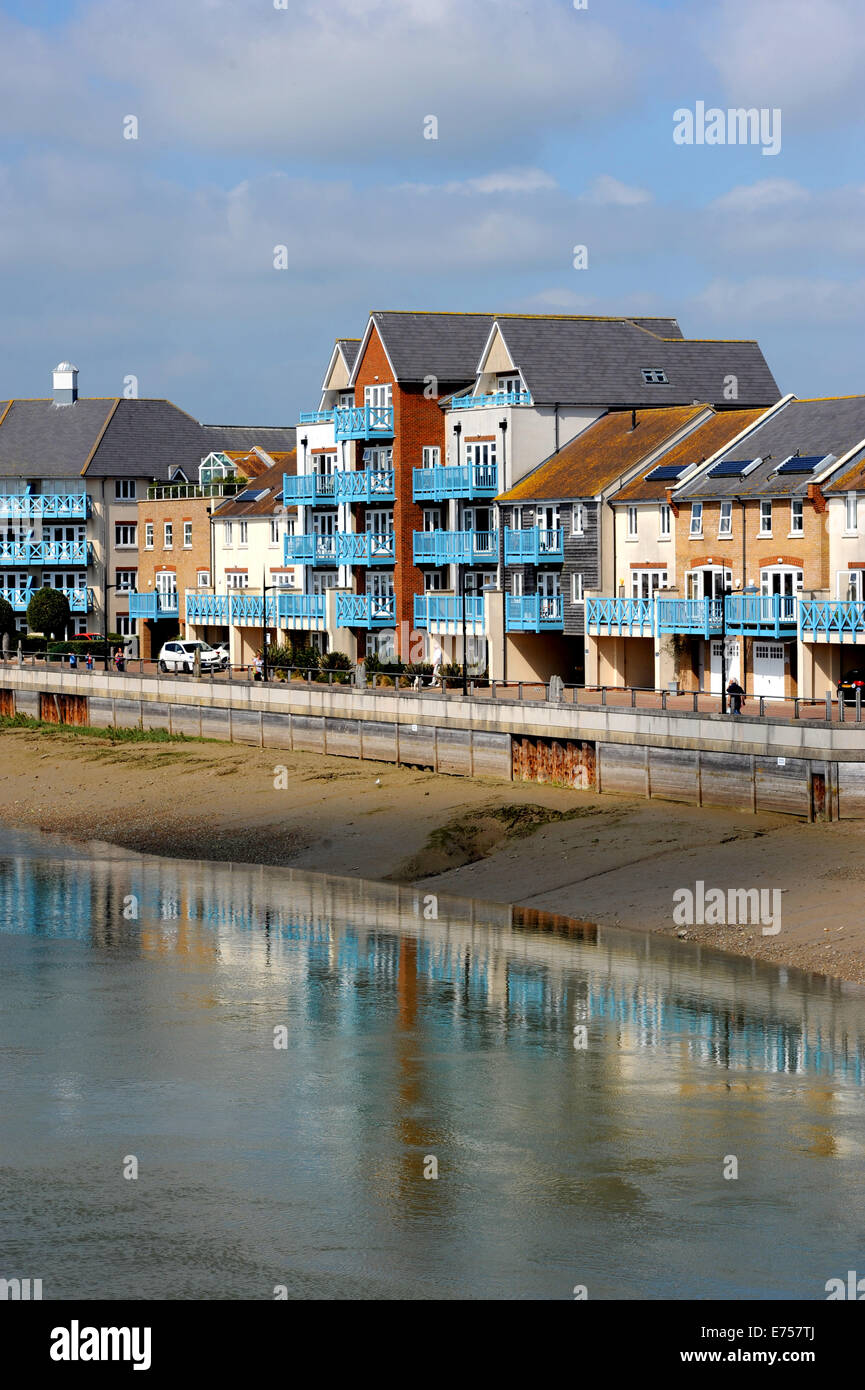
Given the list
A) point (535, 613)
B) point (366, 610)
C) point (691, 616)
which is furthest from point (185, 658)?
point (691, 616)

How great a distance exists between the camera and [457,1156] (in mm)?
28000

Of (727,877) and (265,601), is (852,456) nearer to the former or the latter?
(727,877)

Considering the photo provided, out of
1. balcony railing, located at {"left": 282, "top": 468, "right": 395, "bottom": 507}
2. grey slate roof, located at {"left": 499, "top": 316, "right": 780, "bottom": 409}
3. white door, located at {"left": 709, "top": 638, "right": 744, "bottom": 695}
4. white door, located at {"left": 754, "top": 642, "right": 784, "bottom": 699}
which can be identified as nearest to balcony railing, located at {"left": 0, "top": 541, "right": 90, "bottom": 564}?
balcony railing, located at {"left": 282, "top": 468, "right": 395, "bottom": 507}

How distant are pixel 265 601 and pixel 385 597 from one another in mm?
5651

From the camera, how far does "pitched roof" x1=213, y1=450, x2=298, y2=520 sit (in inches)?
3760

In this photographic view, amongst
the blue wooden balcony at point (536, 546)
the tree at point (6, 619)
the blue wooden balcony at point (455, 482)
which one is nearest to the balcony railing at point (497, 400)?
the blue wooden balcony at point (455, 482)

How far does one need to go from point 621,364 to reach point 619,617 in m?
15.4

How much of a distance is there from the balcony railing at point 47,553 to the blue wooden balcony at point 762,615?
185ft

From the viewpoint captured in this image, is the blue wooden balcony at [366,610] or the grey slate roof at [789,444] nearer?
the grey slate roof at [789,444]

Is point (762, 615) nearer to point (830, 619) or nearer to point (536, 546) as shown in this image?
point (830, 619)

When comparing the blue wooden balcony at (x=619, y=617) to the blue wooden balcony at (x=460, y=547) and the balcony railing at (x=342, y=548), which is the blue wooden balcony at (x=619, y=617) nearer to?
the blue wooden balcony at (x=460, y=547)

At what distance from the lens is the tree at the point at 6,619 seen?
348ft

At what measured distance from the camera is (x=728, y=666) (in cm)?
6419

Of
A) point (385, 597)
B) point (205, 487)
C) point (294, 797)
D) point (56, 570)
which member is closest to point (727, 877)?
point (294, 797)
